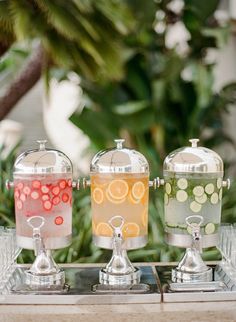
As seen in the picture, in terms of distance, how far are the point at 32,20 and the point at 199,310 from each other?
1166 mm

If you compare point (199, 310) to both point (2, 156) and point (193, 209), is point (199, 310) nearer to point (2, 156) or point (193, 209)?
point (193, 209)

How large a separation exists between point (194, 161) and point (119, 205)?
21 cm

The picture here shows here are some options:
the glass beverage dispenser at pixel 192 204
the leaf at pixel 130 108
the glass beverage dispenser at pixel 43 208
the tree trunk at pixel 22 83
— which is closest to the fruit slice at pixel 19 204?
the glass beverage dispenser at pixel 43 208

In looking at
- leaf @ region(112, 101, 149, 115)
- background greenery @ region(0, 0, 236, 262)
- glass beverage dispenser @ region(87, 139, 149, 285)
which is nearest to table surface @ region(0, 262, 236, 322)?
glass beverage dispenser @ region(87, 139, 149, 285)

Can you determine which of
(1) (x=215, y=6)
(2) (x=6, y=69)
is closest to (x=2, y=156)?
(2) (x=6, y=69)

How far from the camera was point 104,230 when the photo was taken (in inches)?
59.2

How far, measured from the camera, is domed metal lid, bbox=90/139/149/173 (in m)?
1.48

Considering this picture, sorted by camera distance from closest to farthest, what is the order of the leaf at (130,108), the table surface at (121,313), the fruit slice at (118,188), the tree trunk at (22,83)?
the table surface at (121,313) < the fruit slice at (118,188) < the tree trunk at (22,83) < the leaf at (130,108)

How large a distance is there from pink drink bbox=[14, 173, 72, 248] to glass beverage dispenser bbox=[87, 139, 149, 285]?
0.08m

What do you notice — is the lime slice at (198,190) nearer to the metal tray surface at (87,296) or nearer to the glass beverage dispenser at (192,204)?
the glass beverage dispenser at (192,204)

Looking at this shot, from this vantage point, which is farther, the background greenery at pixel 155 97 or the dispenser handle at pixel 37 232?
the background greenery at pixel 155 97

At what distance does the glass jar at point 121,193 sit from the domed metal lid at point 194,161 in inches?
2.8

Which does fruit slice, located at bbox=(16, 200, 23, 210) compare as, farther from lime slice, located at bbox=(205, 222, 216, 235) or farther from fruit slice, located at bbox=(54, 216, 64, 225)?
lime slice, located at bbox=(205, 222, 216, 235)

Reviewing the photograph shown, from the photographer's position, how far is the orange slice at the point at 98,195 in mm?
1490
